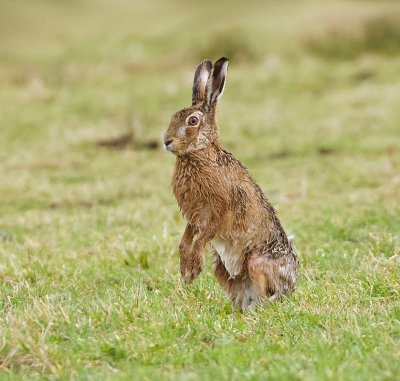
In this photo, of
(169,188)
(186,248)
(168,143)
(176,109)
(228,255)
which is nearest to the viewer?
Result: (168,143)

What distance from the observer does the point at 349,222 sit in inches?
289

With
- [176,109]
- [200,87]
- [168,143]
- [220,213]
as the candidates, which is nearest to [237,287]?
[220,213]

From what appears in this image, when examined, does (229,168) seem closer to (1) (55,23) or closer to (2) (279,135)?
(2) (279,135)

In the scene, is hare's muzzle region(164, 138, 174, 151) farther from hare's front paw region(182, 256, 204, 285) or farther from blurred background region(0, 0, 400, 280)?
blurred background region(0, 0, 400, 280)

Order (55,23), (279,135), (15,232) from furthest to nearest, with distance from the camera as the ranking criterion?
(55,23) < (279,135) < (15,232)

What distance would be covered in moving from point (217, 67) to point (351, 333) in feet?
7.49

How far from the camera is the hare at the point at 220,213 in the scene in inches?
183

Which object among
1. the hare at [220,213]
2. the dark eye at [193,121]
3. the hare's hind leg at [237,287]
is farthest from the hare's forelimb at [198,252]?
the dark eye at [193,121]

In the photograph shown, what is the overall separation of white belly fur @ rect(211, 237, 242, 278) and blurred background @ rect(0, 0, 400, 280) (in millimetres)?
1518

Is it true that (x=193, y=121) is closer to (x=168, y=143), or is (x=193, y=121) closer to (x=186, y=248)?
(x=168, y=143)

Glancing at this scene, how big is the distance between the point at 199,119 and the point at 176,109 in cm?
1082

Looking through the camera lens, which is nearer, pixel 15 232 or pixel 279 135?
pixel 15 232

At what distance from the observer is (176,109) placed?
15406 mm

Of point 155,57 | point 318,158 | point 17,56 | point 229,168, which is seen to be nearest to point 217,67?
point 229,168
